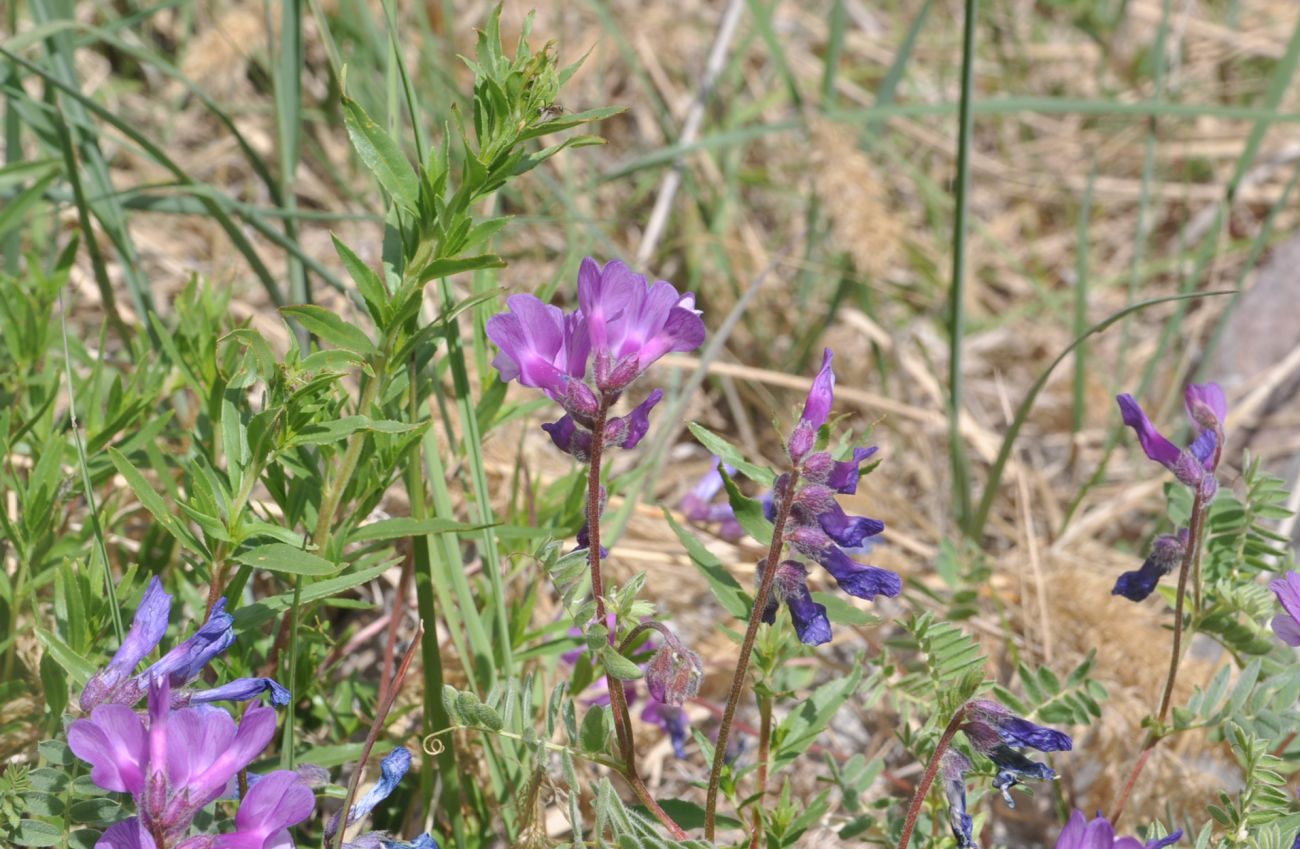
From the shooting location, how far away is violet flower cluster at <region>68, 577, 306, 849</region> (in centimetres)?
124

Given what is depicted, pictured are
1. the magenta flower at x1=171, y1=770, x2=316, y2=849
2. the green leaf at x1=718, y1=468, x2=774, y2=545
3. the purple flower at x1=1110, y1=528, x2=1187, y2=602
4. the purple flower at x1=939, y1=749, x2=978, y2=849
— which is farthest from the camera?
the purple flower at x1=1110, y1=528, x2=1187, y2=602

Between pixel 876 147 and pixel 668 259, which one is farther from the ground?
pixel 876 147

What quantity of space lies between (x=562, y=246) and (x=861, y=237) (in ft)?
3.56

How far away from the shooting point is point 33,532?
171cm

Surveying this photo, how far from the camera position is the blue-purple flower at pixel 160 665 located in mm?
1347

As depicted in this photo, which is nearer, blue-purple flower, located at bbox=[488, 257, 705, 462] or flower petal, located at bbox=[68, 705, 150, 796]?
flower petal, located at bbox=[68, 705, 150, 796]

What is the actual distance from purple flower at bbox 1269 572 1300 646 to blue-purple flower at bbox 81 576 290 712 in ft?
3.86

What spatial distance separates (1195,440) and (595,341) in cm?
80

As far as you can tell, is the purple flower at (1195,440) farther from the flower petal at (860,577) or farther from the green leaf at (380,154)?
the green leaf at (380,154)

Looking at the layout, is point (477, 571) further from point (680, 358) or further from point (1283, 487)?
point (1283, 487)

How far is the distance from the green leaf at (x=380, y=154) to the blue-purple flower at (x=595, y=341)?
21 cm

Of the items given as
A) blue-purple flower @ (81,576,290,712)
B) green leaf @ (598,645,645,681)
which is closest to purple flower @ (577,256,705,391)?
green leaf @ (598,645,645,681)

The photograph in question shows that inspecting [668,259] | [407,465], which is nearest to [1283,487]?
[407,465]

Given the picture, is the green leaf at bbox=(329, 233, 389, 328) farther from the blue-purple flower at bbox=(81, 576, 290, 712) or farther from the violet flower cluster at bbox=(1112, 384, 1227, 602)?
the violet flower cluster at bbox=(1112, 384, 1227, 602)
